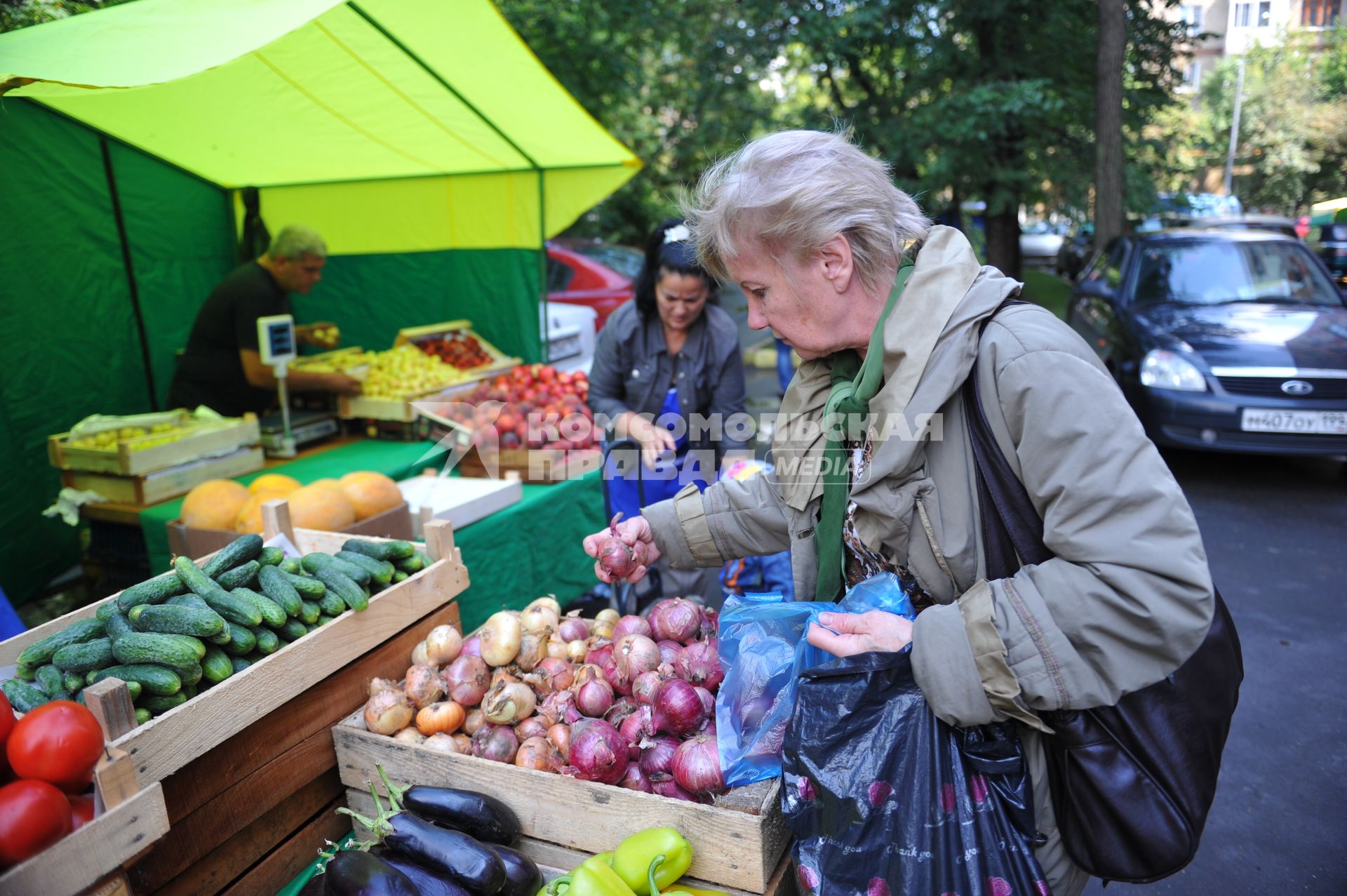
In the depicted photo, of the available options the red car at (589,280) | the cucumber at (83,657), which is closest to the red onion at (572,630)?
the cucumber at (83,657)

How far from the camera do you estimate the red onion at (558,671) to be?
225 centimetres

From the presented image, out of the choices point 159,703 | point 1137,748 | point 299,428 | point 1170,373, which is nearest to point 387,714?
point 159,703

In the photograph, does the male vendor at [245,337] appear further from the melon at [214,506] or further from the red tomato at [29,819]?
the red tomato at [29,819]

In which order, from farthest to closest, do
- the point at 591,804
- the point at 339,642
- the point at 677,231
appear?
the point at 677,231 < the point at 339,642 < the point at 591,804

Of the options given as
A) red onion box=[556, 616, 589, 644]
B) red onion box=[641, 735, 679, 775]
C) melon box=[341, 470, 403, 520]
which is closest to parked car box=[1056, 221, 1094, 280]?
melon box=[341, 470, 403, 520]

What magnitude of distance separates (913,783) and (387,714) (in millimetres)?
1362

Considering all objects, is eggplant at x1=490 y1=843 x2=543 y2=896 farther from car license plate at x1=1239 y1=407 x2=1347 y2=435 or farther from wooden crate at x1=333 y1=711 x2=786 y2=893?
car license plate at x1=1239 y1=407 x2=1347 y2=435

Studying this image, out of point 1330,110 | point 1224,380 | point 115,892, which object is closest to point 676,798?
point 115,892

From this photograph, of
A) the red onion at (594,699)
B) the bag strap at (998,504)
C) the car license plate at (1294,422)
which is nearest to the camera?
the bag strap at (998,504)

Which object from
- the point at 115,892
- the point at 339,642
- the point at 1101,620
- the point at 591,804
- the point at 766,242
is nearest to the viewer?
the point at 1101,620

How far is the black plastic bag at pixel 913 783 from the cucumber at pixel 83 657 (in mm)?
1582

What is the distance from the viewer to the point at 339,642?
2.15 m

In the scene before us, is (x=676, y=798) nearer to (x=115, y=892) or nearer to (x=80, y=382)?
(x=115, y=892)

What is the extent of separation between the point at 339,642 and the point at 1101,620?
1792mm
